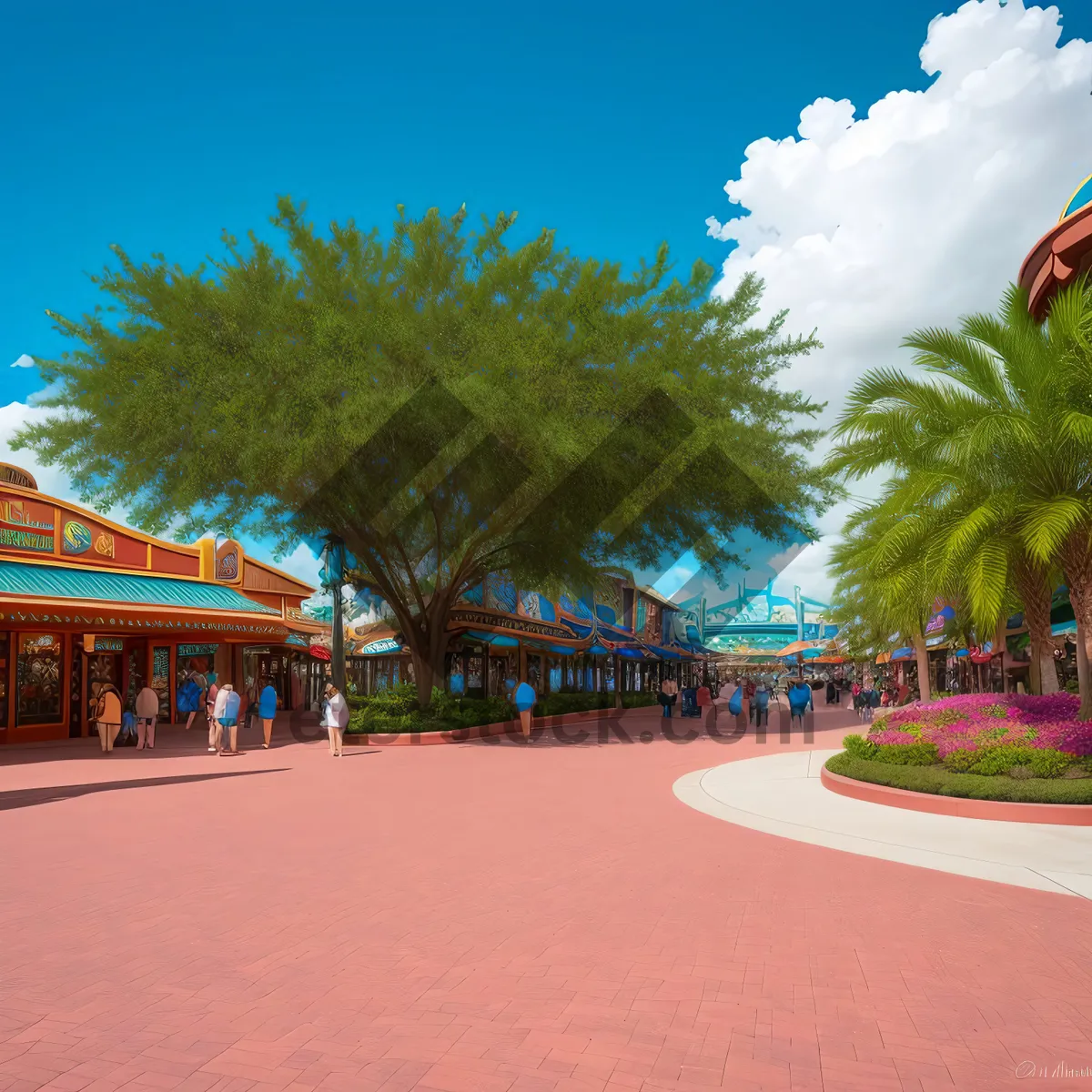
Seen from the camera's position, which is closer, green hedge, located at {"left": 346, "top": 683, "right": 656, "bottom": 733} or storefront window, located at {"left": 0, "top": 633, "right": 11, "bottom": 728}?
storefront window, located at {"left": 0, "top": 633, "right": 11, "bottom": 728}

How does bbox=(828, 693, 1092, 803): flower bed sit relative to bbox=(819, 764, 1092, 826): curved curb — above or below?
above

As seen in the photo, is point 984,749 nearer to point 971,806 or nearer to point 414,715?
point 971,806

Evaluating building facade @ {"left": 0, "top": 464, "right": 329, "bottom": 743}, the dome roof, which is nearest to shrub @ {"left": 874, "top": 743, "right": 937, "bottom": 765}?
the dome roof

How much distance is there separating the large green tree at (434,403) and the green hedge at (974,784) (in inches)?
369

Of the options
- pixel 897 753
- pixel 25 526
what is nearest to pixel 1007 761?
pixel 897 753

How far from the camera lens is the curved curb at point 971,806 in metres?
9.96

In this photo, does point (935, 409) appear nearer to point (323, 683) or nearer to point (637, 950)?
point (637, 950)

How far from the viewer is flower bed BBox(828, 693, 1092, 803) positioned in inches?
425

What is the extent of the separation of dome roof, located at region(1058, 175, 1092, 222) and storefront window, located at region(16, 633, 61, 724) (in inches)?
899

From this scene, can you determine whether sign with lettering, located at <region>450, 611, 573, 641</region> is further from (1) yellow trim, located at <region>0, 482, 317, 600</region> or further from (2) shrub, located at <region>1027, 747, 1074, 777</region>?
(2) shrub, located at <region>1027, 747, 1074, 777</region>

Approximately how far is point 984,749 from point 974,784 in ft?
3.03

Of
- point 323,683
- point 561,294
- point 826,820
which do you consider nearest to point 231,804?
point 826,820

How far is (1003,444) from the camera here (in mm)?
12359

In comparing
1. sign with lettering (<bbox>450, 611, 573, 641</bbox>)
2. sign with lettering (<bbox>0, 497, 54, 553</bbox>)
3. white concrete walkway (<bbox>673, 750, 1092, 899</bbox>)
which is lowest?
white concrete walkway (<bbox>673, 750, 1092, 899</bbox>)
